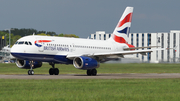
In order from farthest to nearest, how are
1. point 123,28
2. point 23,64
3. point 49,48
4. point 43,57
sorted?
point 123,28, point 23,64, point 49,48, point 43,57

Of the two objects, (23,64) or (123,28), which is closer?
(23,64)

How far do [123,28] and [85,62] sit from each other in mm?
13344

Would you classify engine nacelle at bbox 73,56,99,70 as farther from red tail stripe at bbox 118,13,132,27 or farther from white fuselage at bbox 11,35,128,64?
red tail stripe at bbox 118,13,132,27

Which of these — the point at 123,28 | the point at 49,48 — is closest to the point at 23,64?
the point at 49,48

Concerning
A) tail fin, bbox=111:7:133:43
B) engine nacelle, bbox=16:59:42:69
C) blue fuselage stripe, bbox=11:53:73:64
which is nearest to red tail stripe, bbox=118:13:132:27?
tail fin, bbox=111:7:133:43

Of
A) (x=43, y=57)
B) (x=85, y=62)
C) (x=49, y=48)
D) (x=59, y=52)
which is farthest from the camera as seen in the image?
(x=59, y=52)

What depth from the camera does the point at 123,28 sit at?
156ft

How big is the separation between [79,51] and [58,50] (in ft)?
11.3

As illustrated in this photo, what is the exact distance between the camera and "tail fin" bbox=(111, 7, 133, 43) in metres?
47.4

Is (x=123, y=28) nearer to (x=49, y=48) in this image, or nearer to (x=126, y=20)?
(x=126, y=20)

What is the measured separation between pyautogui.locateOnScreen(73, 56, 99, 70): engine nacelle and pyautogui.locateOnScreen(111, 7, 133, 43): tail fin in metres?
10.9

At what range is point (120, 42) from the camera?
47375 millimetres
